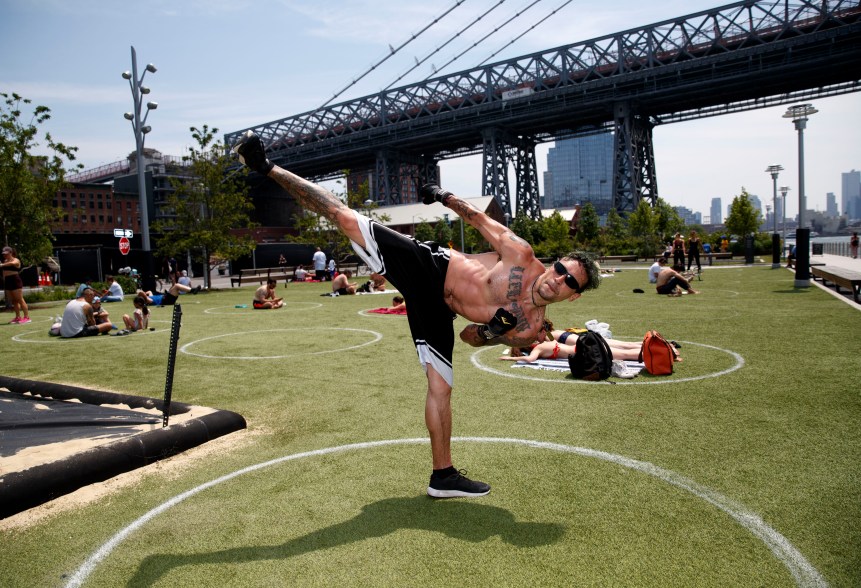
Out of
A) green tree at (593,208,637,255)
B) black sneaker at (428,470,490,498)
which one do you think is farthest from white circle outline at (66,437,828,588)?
green tree at (593,208,637,255)

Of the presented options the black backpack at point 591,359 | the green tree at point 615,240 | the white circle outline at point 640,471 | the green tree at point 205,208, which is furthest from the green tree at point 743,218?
the white circle outline at point 640,471

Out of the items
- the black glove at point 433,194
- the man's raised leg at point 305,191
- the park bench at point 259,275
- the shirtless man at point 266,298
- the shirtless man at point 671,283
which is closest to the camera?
the man's raised leg at point 305,191

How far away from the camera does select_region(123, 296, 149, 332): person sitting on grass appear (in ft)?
50.2

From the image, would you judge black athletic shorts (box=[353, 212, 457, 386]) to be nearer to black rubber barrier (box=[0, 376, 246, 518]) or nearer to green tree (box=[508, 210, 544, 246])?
black rubber barrier (box=[0, 376, 246, 518])

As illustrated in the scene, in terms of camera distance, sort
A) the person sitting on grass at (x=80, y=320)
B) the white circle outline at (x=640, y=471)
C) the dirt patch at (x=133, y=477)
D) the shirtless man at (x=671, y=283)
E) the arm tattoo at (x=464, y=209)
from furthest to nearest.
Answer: the shirtless man at (x=671, y=283) → the person sitting on grass at (x=80, y=320) → the arm tattoo at (x=464, y=209) → the dirt patch at (x=133, y=477) → the white circle outline at (x=640, y=471)

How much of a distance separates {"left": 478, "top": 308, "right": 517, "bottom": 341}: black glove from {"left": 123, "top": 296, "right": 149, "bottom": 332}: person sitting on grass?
13.5 m

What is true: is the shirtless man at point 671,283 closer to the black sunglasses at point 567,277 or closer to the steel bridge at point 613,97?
the black sunglasses at point 567,277

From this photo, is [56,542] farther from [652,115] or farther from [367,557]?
[652,115]

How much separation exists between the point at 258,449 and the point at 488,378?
387 cm

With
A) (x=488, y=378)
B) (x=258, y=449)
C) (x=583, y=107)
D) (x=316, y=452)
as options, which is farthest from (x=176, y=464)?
(x=583, y=107)

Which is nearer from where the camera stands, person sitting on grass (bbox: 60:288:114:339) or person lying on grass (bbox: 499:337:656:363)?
person lying on grass (bbox: 499:337:656:363)

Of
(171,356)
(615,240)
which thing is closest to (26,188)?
(171,356)

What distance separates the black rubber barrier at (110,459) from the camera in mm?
4781

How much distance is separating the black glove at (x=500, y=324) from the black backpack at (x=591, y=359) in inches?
170
